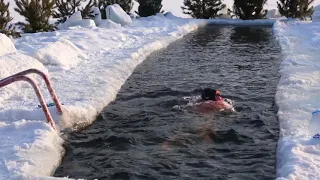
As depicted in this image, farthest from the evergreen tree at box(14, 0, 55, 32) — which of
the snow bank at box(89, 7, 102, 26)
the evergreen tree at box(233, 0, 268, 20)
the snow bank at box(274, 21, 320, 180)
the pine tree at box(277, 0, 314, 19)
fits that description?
the pine tree at box(277, 0, 314, 19)

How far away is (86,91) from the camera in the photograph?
8781 millimetres

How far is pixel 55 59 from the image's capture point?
1120cm

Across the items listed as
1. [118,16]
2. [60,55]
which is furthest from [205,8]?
[60,55]

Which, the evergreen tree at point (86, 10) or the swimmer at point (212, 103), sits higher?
the evergreen tree at point (86, 10)

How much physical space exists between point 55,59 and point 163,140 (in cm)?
554

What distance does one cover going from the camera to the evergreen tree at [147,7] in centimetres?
2853

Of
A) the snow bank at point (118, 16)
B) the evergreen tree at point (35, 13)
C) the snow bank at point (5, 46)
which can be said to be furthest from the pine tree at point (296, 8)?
the snow bank at point (5, 46)

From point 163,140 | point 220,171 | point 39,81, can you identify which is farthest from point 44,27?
point 220,171

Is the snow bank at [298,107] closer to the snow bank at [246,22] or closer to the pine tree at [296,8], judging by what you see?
the snow bank at [246,22]

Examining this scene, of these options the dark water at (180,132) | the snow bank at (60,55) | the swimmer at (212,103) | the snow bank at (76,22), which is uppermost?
the snow bank at (76,22)

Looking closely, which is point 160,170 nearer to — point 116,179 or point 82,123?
point 116,179

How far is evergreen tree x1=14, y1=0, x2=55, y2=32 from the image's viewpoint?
1762 cm

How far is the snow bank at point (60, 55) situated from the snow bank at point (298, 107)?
5127 mm

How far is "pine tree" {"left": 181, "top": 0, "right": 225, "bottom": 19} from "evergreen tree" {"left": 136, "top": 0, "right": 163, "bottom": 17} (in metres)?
2.08
